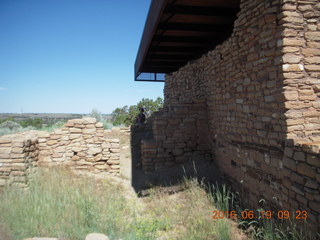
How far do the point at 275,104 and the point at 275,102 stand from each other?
3 centimetres

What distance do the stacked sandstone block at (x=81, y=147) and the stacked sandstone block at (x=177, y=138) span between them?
1.12 meters

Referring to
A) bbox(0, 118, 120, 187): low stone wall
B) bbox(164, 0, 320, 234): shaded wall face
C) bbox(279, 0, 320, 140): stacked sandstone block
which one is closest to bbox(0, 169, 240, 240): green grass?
bbox(164, 0, 320, 234): shaded wall face

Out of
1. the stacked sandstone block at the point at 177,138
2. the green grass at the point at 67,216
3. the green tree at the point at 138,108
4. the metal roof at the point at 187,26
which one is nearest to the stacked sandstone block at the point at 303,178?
the green grass at the point at 67,216

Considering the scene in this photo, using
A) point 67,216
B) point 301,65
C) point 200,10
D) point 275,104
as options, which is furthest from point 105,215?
point 200,10

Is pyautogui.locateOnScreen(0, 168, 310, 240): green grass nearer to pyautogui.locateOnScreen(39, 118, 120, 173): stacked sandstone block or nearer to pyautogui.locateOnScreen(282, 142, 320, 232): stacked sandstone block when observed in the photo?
pyautogui.locateOnScreen(282, 142, 320, 232): stacked sandstone block

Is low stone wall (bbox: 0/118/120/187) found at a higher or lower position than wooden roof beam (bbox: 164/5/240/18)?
lower

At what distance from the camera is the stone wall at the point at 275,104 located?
2.85 metres

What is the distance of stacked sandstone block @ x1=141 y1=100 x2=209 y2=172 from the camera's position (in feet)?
20.4

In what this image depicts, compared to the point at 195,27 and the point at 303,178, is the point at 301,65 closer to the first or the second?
the point at 303,178

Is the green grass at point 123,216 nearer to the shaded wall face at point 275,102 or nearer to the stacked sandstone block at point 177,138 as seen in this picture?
the shaded wall face at point 275,102

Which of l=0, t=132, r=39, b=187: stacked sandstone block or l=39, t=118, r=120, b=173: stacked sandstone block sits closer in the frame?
l=0, t=132, r=39, b=187: stacked sandstone block

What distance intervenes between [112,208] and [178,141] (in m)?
2.92

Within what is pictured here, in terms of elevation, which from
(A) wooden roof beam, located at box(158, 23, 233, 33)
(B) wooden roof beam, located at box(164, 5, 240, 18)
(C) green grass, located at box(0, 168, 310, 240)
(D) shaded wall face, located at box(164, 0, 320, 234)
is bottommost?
(C) green grass, located at box(0, 168, 310, 240)

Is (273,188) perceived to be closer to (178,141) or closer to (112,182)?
(178,141)
